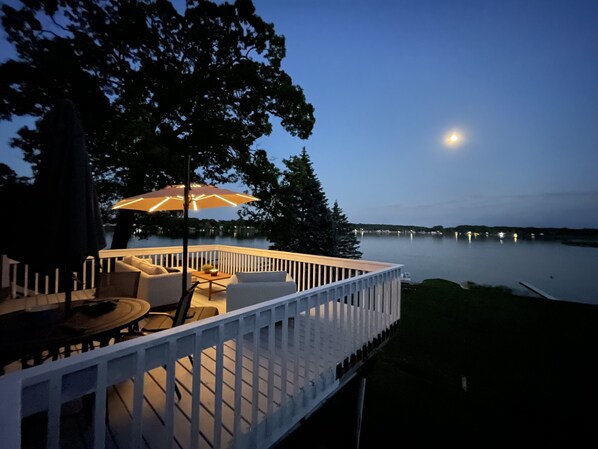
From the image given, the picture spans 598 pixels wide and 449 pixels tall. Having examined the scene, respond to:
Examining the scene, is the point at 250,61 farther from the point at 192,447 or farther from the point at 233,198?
the point at 192,447

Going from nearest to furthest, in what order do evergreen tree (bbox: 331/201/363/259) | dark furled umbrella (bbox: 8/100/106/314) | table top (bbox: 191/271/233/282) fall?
1. dark furled umbrella (bbox: 8/100/106/314)
2. table top (bbox: 191/271/233/282)
3. evergreen tree (bbox: 331/201/363/259)

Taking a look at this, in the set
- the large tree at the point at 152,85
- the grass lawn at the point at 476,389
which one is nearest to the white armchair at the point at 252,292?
the grass lawn at the point at 476,389

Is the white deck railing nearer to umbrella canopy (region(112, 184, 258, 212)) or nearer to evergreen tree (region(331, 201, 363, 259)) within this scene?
umbrella canopy (region(112, 184, 258, 212))

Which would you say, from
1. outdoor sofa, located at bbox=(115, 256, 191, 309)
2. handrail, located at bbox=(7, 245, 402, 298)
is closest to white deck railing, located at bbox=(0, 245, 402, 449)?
handrail, located at bbox=(7, 245, 402, 298)

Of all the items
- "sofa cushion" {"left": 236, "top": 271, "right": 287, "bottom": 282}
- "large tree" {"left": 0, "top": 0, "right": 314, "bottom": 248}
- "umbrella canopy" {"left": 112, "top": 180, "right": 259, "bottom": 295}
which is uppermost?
"large tree" {"left": 0, "top": 0, "right": 314, "bottom": 248}

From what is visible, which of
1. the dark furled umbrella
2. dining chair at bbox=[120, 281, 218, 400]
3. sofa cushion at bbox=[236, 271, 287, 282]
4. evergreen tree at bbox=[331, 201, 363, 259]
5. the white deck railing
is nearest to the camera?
the white deck railing

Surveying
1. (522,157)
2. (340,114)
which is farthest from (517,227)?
(340,114)

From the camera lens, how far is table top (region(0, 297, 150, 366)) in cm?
197

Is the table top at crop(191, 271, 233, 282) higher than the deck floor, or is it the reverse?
the table top at crop(191, 271, 233, 282)

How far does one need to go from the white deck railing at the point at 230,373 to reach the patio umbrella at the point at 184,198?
1.60 metres

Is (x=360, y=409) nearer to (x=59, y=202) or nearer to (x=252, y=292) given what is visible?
(x=252, y=292)

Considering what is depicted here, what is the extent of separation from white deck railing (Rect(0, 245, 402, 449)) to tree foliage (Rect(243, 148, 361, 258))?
7.85m

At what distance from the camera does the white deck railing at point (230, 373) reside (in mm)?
1113

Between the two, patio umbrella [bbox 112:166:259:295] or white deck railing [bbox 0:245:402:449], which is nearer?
white deck railing [bbox 0:245:402:449]
